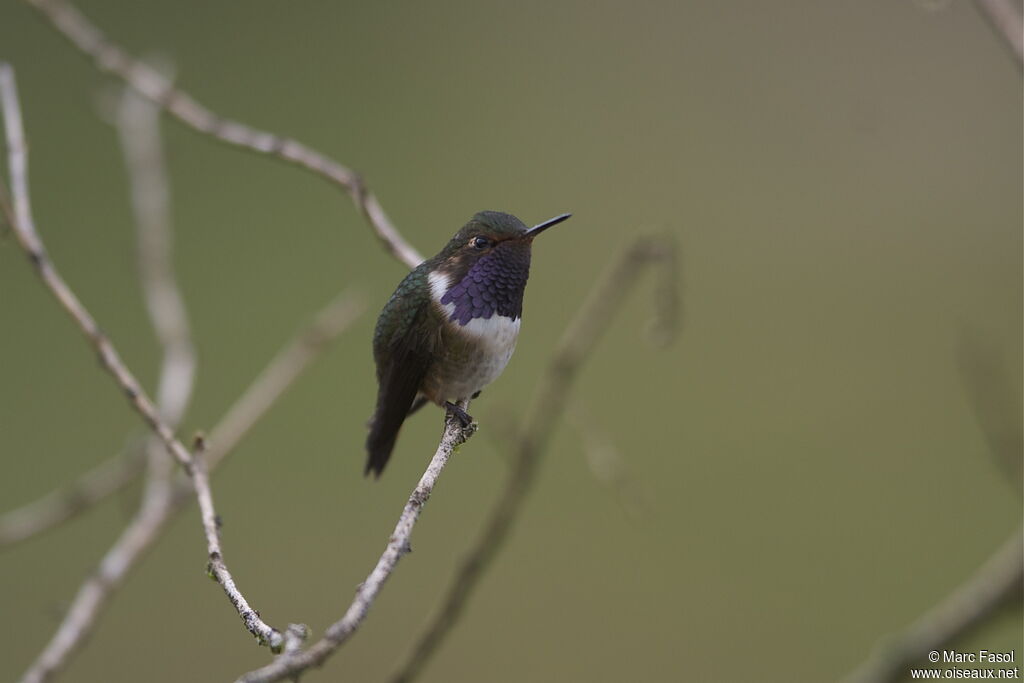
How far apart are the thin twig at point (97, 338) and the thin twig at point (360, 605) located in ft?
0.45

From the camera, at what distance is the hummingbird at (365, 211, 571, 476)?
127 centimetres

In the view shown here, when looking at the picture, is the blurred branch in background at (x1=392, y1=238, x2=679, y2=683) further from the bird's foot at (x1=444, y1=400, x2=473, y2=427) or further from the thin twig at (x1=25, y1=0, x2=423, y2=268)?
the thin twig at (x1=25, y1=0, x2=423, y2=268)

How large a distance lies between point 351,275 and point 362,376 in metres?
0.46

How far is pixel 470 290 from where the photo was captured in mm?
1271

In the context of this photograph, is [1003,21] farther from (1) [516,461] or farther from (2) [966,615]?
(1) [516,461]

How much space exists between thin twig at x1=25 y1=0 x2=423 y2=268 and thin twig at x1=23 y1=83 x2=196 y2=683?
0.22m

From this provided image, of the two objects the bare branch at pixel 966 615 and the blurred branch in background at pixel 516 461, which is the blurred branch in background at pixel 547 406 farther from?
the bare branch at pixel 966 615

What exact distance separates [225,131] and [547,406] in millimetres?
631

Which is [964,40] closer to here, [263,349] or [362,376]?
[362,376]

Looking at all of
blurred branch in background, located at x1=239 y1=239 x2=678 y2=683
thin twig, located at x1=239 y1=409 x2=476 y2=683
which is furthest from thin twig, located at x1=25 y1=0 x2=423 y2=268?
thin twig, located at x1=239 y1=409 x2=476 y2=683

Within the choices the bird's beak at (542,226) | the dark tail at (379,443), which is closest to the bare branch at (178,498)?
the dark tail at (379,443)

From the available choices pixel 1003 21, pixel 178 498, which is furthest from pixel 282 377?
pixel 1003 21

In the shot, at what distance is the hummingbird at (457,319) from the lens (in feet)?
4.18

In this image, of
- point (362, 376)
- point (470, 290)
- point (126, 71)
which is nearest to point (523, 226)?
point (470, 290)
